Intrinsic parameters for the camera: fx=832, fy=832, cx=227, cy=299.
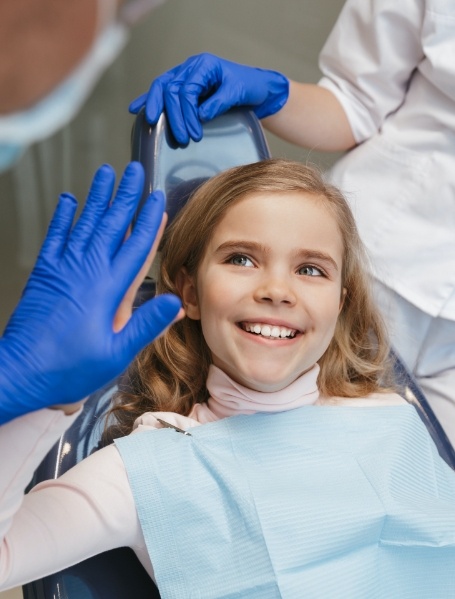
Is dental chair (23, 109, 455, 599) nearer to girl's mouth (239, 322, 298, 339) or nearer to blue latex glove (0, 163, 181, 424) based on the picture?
girl's mouth (239, 322, 298, 339)

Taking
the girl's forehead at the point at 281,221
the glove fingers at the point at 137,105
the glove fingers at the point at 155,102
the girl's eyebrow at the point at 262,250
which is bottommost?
the girl's eyebrow at the point at 262,250

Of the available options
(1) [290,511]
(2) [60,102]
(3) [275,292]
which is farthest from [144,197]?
(2) [60,102]

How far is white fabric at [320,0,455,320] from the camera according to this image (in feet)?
5.38

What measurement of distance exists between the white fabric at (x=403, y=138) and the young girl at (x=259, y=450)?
276 mm

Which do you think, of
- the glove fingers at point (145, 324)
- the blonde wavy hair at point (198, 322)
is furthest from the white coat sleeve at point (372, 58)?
the glove fingers at point (145, 324)

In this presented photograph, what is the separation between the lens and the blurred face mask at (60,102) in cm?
40

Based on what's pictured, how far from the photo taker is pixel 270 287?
116cm

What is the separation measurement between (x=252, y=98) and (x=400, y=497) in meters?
0.81

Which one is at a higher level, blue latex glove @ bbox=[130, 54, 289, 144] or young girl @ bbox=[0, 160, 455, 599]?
blue latex glove @ bbox=[130, 54, 289, 144]

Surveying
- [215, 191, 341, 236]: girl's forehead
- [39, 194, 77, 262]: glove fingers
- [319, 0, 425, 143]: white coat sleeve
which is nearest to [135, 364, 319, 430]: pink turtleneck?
[215, 191, 341, 236]: girl's forehead

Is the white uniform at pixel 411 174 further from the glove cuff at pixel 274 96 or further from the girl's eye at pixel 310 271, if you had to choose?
the girl's eye at pixel 310 271

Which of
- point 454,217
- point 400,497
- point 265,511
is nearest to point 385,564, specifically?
point 400,497

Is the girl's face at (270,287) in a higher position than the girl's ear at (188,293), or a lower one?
higher

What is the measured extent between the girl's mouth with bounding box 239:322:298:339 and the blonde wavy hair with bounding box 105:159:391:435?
0.18m
